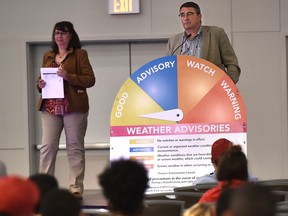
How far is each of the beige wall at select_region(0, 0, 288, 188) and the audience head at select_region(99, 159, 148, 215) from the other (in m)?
5.69

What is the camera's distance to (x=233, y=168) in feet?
10.1

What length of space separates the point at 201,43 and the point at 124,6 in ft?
8.08

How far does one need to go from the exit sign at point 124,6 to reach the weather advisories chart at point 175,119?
274 cm

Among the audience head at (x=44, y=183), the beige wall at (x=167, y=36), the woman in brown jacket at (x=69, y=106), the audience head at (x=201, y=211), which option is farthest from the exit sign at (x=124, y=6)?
the audience head at (x=201, y=211)

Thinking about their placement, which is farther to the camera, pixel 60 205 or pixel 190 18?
pixel 190 18

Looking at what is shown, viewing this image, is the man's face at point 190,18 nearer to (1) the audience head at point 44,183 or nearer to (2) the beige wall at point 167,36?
(2) the beige wall at point 167,36

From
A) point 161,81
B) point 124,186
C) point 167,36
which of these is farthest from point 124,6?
point 124,186

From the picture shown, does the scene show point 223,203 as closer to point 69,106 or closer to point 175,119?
point 175,119

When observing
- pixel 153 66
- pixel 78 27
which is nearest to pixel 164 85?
pixel 153 66

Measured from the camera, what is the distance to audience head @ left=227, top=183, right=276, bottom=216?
1.92 m

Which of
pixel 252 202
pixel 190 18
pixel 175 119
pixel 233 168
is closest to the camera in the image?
pixel 252 202

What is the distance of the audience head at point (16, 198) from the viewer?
199 cm

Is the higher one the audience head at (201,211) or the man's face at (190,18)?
the man's face at (190,18)

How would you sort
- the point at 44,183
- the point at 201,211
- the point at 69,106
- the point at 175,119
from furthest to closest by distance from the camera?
the point at 69,106
the point at 175,119
the point at 44,183
the point at 201,211
